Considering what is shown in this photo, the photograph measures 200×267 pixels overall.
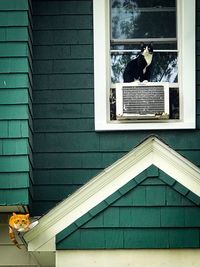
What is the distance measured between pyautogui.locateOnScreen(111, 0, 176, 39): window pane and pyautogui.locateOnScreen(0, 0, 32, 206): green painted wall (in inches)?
38.0

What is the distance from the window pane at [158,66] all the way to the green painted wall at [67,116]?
0.86 ft

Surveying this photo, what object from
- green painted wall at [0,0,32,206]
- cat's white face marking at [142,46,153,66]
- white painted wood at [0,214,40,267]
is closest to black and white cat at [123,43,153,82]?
cat's white face marking at [142,46,153,66]

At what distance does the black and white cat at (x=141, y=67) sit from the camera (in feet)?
23.5

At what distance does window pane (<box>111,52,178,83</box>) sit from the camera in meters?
7.21

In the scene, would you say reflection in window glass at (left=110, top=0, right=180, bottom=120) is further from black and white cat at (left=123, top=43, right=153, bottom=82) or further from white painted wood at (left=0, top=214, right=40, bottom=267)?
white painted wood at (left=0, top=214, right=40, bottom=267)

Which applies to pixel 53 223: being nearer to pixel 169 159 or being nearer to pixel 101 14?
pixel 169 159

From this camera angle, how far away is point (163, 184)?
5.84m

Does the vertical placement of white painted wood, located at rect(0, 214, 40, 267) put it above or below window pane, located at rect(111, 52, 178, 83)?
below

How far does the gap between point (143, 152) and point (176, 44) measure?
1.79 meters

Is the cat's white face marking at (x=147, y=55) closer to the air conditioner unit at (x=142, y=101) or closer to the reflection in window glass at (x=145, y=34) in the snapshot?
the reflection in window glass at (x=145, y=34)

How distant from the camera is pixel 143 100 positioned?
6.99m

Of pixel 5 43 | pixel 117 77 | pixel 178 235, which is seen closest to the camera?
pixel 178 235

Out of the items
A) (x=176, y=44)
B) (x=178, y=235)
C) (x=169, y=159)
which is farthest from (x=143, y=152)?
(x=176, y=44)

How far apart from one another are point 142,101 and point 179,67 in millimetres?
532
